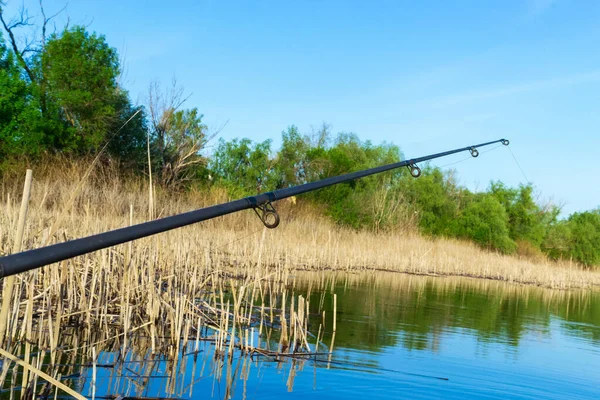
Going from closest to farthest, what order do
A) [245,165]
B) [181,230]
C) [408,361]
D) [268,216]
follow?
[268,216], [408,361], [181,230], [245,165]

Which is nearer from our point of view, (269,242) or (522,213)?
(269,242)

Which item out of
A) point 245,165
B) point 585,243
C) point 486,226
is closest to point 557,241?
point 585,243

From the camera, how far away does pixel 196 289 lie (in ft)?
23.7

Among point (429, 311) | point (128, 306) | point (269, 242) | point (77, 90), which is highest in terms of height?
point (77, 90)

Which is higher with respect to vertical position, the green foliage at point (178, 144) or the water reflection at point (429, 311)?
the green foliage at point (178, 144)

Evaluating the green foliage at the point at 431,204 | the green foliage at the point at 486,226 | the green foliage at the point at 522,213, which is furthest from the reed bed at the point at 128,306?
the green foliage at the point at 522,213

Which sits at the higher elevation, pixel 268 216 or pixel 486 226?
pixel 486 226

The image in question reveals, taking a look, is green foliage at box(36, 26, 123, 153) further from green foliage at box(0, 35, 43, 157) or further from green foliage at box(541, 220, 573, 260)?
green foliage at box(541, 220, 573, 260)

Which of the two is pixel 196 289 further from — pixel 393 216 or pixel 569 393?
pixel 393 216

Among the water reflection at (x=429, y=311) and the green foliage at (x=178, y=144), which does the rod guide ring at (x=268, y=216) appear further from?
the green foliage at (x=178, y=144)

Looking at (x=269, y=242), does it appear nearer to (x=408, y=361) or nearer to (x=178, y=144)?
(x=408, y=361)

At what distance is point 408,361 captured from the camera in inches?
246

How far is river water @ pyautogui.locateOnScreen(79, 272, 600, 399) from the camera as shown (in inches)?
182

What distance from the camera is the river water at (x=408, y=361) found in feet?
15.2
